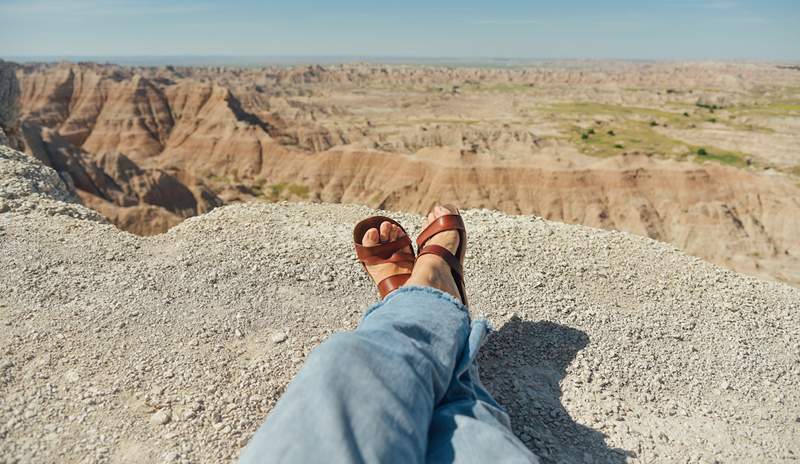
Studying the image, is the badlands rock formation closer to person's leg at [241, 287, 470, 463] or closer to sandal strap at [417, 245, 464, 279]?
sandal strap at [417, 245, 464, 279]

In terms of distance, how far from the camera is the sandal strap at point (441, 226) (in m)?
4.19

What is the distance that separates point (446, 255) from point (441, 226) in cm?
39

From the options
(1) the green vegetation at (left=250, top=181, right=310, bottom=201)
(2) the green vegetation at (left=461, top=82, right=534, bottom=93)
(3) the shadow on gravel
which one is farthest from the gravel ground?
(2) the green vegetation at (left=461, top=82, right=534, bottom=93)

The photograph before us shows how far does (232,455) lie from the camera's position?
2930mm

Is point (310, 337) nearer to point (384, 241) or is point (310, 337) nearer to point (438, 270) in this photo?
point (384, 241)

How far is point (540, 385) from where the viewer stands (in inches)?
152

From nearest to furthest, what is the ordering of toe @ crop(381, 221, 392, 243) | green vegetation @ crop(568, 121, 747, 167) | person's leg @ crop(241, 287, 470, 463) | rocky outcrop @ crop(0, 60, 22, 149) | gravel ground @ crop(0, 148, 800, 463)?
person's leg @ crop(241, 287, 470, 463)
gravel ground @ crop(0, 148, 800, 463)
toe @ crop(381, 221, 392, 243)
rocky outcrop @ crop(0, 60, 22, 149)
green vegetation @ crop(568, 121, 747, 167)

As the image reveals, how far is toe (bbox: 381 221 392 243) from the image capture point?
14.1 ft

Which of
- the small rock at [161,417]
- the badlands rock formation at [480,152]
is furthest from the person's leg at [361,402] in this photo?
the badlands rock formation at [480,152]

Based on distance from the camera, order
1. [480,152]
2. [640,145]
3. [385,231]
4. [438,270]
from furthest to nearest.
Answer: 1. [640,145]
2. [480,152]
3. [385,231]
4. [438,270]

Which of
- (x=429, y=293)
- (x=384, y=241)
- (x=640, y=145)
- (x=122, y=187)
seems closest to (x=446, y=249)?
(x=384, y=241)

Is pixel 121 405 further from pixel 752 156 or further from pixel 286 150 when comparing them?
pixel 752 156


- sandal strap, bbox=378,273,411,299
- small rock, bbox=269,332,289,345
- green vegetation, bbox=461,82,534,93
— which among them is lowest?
small rock, bbox=269,332,289,345

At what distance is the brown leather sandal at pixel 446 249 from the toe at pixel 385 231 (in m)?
0.27
